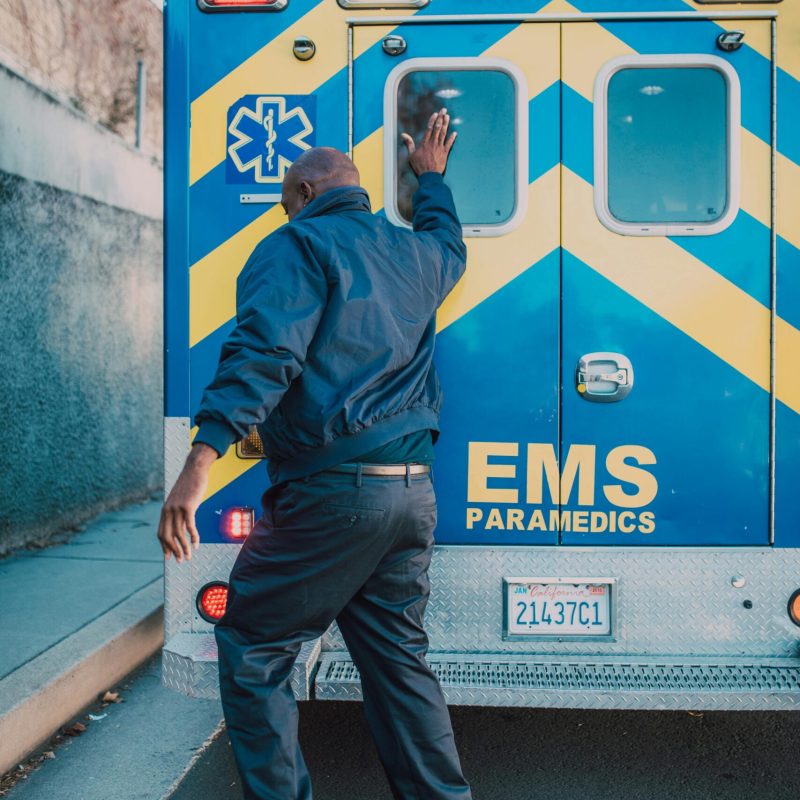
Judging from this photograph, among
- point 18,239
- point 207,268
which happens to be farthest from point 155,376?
point 207,268

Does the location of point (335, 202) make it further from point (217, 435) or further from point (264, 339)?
point (217, 435)

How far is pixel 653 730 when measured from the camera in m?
4.12

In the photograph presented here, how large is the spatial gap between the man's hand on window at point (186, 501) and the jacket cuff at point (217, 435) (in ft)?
0.05

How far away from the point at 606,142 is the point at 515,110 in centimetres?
33

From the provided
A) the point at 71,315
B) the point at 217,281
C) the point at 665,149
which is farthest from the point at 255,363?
the point at 71,315

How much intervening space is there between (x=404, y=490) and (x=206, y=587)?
3.27 ft

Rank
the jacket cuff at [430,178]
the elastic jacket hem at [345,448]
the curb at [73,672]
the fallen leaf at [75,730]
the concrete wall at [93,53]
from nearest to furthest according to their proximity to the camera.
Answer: the elastic jacket hem at [345,448], the jacket cuff at [430,178], the curb at [73,672], the fallen leaf at [75,730], the concrete wall at [93,53]

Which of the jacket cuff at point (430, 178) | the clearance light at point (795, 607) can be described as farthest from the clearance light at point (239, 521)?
the clearance light at point (795, 607)

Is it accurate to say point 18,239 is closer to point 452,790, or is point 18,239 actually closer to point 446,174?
point 446,174

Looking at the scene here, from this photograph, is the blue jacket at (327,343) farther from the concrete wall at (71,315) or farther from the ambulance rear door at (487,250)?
the concrete wall at (71,315)

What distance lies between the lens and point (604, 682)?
327cm

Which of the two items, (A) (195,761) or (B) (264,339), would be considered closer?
(B) (264,339)

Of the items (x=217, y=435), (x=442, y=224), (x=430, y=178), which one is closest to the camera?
(x=217, y=435)

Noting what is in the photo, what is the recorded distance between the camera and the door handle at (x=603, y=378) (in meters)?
3.41
